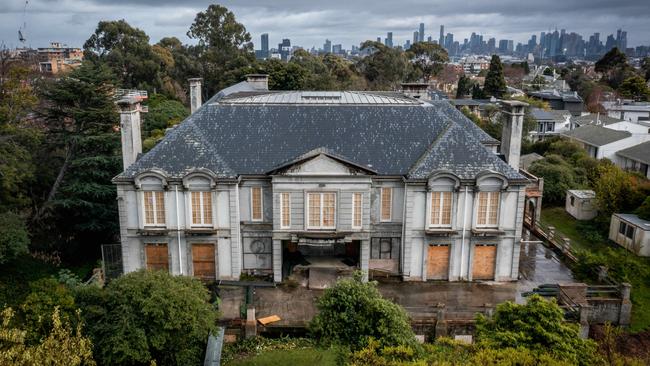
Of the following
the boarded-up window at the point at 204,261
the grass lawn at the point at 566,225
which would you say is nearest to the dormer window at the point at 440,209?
the boarded-up window at the point at 204,261

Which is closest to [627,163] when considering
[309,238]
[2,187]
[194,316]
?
[309,238]

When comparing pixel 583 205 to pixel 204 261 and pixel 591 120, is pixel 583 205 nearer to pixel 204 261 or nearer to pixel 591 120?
pixel 204 261

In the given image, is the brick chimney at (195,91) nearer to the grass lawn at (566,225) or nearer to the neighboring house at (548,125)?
the grass lawn at (566,225)

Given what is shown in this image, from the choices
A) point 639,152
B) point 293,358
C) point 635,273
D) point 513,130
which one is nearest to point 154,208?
point 293,358

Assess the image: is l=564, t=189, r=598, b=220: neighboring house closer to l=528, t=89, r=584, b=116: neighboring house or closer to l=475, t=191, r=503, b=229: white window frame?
l=475, t=191, r=503, b=229: white window frame

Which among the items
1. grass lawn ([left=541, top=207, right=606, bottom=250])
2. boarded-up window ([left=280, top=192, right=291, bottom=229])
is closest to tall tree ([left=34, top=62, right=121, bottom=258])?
boarded-up window ([left=280, top=192, right=291, bottom=229])

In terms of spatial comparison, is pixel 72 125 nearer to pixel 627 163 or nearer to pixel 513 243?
pixel 513 243
